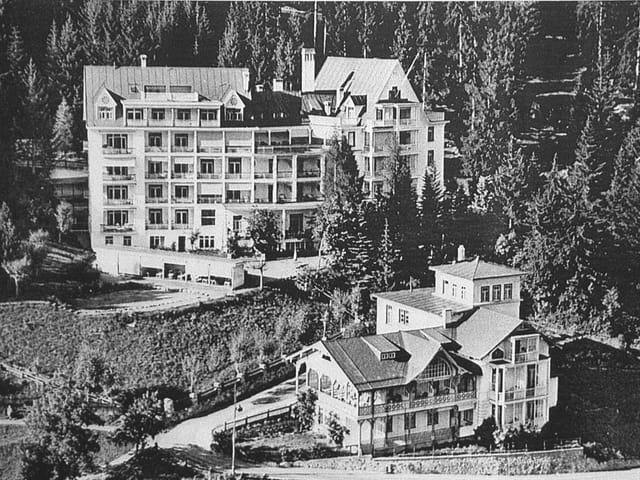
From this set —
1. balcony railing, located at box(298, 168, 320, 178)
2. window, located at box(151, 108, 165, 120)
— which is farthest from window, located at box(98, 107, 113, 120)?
balcony railing, located at box(298, 168, 320, 178)

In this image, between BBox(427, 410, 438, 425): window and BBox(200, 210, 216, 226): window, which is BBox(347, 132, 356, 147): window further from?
BBox(427, 410, 438, 425): window

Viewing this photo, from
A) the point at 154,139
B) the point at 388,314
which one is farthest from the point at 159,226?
the point at 388,314

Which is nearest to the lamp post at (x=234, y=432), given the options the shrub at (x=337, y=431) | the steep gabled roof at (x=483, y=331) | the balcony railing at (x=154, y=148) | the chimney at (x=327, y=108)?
the shrub at (x=337, y=431)

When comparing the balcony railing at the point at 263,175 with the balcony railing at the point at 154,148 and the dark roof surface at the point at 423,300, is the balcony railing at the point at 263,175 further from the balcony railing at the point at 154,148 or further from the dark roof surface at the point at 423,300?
the dark roof surface at the point at 423,300

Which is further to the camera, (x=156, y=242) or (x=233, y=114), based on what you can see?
(x=233, y=114)

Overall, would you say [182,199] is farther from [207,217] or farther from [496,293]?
[496,293]

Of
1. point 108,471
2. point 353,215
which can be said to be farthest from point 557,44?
point 108,471
